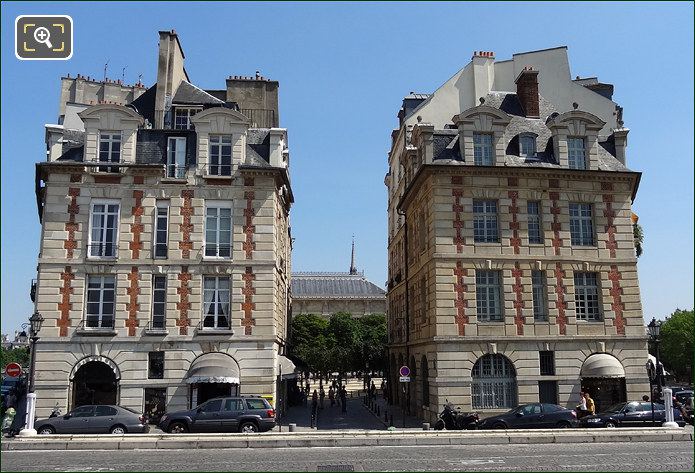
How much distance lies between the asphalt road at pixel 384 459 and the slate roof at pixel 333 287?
8025 centimetres

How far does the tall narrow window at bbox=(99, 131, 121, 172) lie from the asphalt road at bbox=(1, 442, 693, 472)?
13740 mm

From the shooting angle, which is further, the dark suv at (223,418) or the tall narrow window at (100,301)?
the tall narrow window at (100,301)

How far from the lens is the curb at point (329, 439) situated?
2036 cm

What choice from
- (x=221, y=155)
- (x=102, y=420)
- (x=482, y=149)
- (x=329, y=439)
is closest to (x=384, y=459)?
(x=329, y=439)

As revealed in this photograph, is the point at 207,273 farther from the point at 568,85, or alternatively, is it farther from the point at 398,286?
the point at 568,85

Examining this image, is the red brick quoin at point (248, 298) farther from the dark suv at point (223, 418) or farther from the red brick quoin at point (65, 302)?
the red brick quoin at point (65, 302)

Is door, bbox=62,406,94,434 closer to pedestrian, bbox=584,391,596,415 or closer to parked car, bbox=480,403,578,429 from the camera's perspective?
parked car, bbox=480,403,578,429

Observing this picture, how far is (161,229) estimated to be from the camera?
28828 mm

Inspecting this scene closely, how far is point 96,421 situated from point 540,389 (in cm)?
1799

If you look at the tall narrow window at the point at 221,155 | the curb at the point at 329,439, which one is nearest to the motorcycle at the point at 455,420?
the curb at the point at 329,439

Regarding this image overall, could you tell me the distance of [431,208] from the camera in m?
29.3

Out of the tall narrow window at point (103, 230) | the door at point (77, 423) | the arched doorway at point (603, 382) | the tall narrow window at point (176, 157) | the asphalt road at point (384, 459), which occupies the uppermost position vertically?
the tall narrow window at point (176, 157)

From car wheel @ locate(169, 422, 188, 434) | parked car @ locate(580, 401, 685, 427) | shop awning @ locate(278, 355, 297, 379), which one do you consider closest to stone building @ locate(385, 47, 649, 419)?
parked car @ locate(580, 401, 685, 427)

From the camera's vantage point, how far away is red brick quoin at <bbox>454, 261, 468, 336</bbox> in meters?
28.1
